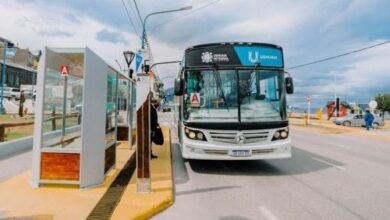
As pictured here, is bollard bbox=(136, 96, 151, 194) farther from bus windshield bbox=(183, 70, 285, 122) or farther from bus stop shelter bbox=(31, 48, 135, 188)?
bus windshield bbox=(183, 70, 285, 122)

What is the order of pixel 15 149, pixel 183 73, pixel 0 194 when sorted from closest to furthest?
pixel 0 194
pixel 183 73
pixel 15 149

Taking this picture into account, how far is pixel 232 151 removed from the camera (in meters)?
7.88

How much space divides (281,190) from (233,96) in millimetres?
2579

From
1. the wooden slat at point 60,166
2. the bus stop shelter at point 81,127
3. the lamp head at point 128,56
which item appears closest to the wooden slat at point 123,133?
the lamp head at point 128,56

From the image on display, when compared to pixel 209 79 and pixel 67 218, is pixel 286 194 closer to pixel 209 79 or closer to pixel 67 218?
pixel 209 79

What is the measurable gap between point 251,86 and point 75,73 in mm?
4333

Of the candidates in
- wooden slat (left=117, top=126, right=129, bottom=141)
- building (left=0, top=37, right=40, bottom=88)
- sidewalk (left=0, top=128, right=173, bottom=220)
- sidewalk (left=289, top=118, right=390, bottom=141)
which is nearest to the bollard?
sidewalk (left=0, top=128, right=173, bottom=220)

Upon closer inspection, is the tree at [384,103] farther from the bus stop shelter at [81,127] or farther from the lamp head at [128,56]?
the bus stop shelter at [81,127]

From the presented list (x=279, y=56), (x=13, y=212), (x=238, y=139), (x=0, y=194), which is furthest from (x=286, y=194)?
(x=0, y=194)

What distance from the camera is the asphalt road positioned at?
5281mm

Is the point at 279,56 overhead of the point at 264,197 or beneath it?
overhead

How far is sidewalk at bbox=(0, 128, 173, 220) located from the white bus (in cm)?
146

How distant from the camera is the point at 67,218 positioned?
4.72 m

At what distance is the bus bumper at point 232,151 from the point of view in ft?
25.9
